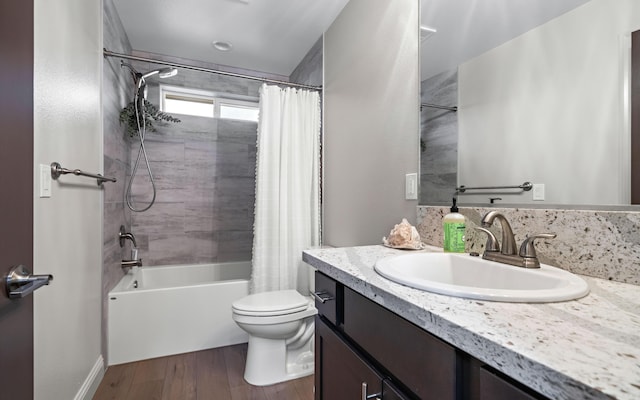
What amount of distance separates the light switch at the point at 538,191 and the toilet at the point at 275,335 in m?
1.33

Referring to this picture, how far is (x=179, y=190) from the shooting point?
2.91 m

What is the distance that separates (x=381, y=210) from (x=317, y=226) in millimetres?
751

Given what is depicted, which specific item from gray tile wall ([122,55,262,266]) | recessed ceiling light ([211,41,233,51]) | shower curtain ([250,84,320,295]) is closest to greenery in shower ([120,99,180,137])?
gray tile wall ([122,55,262,266])

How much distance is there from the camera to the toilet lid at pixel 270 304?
5.52 ft

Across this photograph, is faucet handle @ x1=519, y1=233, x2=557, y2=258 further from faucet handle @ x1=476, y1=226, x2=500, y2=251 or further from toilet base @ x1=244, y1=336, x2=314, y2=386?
toilet base @ x1=244, y1=336, x2=314, y2=386

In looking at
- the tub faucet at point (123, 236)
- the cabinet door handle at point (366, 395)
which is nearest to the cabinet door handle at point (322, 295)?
the cabinet door handle at point (366, 395)

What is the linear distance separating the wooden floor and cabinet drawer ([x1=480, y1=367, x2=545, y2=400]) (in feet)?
4.82

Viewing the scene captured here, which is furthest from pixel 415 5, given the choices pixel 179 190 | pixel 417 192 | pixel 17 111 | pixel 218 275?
pixel 218 275

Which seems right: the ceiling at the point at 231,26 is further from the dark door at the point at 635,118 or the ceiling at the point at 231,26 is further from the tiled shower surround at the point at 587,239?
the tiled shower surround at the point at 587,239

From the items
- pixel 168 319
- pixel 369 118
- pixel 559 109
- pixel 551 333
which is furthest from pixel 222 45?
pixel 551 333

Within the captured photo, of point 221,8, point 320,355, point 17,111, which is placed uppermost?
point 221,8

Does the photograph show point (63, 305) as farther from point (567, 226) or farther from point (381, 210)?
point (567, 226)

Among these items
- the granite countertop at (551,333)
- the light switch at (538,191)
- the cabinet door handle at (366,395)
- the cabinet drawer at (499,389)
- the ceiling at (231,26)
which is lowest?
the cabinet door handle at (366,395)

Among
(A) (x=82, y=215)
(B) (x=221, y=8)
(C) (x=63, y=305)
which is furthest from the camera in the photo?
(B) (x=221, y=8)
